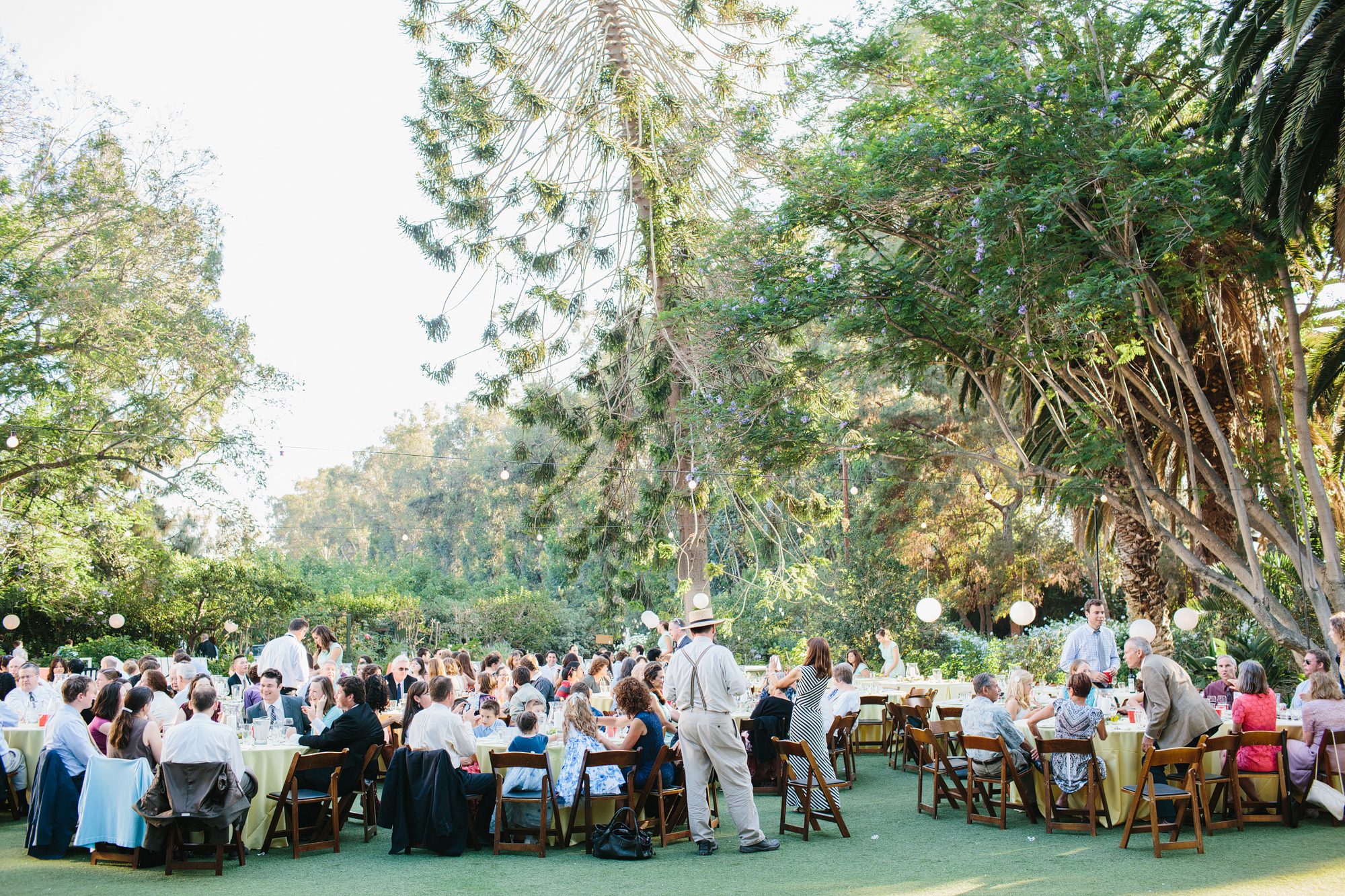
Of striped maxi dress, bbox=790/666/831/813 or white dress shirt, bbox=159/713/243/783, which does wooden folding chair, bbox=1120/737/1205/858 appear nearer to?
striped maxi dress, bbox=790/666/831/813

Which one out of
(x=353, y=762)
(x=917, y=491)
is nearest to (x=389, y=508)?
(x=917, y=491)

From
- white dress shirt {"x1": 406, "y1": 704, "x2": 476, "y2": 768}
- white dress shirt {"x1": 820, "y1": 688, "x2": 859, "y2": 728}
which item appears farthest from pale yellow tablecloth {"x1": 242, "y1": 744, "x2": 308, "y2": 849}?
white dress shirt {"x1": 820, "y1": 688, "x2": 859, "y2": 728}

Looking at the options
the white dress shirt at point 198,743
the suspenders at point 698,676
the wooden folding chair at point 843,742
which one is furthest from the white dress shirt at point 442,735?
the wooden folding chair at point 843,742

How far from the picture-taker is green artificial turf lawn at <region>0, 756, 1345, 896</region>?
5.72 m

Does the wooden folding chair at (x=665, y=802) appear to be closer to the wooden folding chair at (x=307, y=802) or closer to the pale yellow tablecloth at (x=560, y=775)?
the pale yellow tablecloth at (x=560, y=775)

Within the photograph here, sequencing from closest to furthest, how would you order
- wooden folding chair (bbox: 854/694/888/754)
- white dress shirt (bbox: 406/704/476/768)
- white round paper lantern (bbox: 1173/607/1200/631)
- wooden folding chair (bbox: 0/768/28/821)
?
1. white dress shirt (bbox: 406/704/476/768)
2. wooden folding chair (bbox: 0/768/28/821)
3. wooden folding chair (bbox: 854/694/888/754)
4. white round paper lantern (bbox: 1173/607/1200/631)

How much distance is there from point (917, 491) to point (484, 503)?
1077 inches

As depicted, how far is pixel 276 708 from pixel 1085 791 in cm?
645

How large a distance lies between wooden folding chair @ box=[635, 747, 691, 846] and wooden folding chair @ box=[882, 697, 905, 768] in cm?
417

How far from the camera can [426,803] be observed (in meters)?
6.79

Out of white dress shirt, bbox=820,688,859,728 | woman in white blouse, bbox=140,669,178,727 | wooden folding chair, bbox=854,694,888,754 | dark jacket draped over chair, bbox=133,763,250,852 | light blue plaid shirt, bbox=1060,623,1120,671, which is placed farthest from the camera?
wooden folding chair, bbox=854,694,888,754

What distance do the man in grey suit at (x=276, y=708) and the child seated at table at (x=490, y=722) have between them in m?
1.45

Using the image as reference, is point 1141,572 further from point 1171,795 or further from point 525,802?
point 525,802

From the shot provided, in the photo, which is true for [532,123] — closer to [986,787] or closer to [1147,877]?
[986,787]
